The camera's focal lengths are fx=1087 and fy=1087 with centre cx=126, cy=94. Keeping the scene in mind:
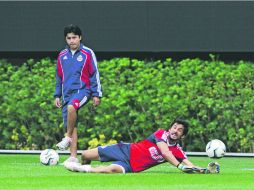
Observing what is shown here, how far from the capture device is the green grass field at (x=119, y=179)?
1082 centimetres

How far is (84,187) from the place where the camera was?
10.7 m

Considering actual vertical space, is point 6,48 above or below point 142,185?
above

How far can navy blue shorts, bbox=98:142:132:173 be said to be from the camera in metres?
13.0

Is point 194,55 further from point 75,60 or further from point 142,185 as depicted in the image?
point 142,185

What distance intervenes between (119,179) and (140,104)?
7.58 m

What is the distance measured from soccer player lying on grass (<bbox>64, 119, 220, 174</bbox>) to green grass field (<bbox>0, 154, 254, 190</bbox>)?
0.13m

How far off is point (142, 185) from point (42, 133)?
880 centimetres

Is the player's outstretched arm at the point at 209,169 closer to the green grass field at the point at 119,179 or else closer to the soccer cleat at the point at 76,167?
the green grass field at the point at 119,179

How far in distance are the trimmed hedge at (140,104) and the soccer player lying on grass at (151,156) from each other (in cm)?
579

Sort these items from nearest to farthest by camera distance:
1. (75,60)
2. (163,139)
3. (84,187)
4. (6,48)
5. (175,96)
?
(84,187) → (163,139) → (75,60) → (175,96) → (6,48)

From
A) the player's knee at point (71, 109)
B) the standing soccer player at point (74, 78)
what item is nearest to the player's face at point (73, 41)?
the standing soccer player at point (74, 78)

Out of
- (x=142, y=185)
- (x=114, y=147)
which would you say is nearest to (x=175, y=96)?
(x=114, y=147)

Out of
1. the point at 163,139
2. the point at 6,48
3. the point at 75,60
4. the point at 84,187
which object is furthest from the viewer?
the point at 6,48

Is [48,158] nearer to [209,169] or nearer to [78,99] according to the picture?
[78,99]
